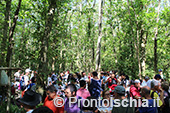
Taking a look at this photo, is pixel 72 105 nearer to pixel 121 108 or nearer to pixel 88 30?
pixel 121 108

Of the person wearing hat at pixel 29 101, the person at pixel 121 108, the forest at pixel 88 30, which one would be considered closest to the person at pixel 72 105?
the person at pixel 121 108

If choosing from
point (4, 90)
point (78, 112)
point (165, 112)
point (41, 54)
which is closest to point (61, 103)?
point (78, 112)

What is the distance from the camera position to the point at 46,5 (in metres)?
9.27

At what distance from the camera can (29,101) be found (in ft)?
11.1

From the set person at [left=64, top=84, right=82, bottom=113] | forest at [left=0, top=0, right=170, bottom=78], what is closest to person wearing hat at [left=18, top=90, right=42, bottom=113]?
person at [left=64, top=84, right=82, bottom=113]

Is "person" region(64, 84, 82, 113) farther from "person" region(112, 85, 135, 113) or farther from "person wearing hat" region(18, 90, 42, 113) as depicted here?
"person wearing hat" region(18, 90, 42, 113)

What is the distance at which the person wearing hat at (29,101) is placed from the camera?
325 cm

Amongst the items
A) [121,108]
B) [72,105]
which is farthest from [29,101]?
[121,108]

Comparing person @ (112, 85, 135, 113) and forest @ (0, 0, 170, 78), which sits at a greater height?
forest @ (0, 0, 170, 78)

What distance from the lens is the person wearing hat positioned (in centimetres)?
325

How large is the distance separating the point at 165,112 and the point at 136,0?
1743cm

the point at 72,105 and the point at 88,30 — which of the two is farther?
the point at 88,30

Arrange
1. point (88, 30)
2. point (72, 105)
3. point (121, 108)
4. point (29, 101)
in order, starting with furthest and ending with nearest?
point (88, 30), point (72, 105), point (121, 108), point (29, 101)

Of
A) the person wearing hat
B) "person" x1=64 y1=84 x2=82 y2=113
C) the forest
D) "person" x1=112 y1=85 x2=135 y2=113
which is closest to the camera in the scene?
the person wearing hat
